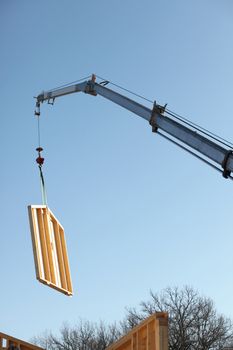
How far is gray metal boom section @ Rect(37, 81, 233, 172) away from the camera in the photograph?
11.4 m

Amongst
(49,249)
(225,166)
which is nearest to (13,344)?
(49,249)

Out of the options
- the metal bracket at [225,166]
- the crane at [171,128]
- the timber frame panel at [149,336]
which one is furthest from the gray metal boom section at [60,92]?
the timber frame panel at [149,336]

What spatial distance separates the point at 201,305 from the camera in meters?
50.3

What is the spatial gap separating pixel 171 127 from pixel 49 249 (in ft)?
14.5

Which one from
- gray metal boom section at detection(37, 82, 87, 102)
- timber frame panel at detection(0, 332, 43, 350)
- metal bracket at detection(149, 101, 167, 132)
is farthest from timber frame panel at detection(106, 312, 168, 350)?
gray metal boom section at detection(37, 82, 87, 102)

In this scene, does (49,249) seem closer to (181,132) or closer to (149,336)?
(149,336)

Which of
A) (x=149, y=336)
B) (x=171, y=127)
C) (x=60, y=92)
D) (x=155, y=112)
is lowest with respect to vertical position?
(x=149, y=336)

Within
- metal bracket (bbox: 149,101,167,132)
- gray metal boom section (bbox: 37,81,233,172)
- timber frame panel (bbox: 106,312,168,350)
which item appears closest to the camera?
timber frame panel (bbox: 106,312,168,350)

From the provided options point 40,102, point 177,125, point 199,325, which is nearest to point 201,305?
point 199,325

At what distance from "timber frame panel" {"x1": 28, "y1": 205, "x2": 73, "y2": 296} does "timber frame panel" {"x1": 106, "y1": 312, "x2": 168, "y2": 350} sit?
2.56m

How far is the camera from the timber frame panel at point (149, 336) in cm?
873

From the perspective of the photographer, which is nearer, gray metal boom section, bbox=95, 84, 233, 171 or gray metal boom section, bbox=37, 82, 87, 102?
gray metal boom section, bbox=95, 84, 233, 171

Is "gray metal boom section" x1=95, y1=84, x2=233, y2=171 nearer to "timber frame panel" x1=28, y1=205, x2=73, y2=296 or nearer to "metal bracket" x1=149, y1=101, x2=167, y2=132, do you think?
"metal bracket" x1=149, y1=101, x2=167, y2=132

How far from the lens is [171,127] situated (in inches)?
507
